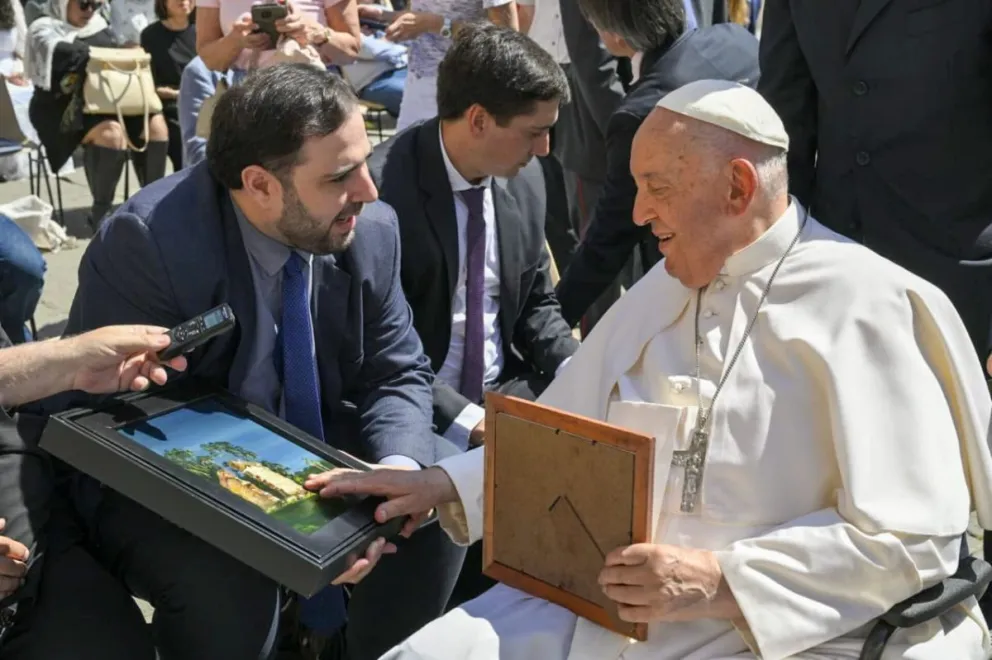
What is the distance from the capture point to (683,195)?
2.34 meters

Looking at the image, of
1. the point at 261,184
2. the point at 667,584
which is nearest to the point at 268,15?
the point at 261,184

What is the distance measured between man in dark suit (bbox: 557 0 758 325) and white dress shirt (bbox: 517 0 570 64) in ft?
5.36

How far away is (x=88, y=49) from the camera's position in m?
7.89

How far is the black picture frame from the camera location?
2.27 m

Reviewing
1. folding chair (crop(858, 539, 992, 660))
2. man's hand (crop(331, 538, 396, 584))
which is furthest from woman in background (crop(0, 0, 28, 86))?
folding chair (crop(858, 539, 992, 660))

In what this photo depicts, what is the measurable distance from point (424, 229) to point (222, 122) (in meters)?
0.87

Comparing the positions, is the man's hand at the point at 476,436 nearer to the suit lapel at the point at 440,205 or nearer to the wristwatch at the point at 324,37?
the suit lapel at the point at 440,205

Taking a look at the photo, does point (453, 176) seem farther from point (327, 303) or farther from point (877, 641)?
point (877, 641)

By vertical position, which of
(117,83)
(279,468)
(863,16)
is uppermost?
(863,16)

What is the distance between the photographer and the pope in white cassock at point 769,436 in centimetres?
215

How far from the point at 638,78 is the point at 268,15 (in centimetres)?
146

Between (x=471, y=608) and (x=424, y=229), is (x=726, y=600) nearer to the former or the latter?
(x=471, y=608)

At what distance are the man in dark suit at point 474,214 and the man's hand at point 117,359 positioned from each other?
106 centimetres

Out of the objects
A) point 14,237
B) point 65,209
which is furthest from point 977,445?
point 65,209
